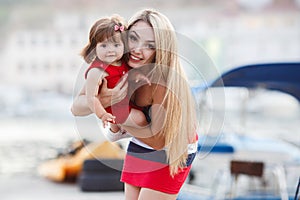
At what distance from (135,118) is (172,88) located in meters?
0.16

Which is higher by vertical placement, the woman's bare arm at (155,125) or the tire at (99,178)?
the woman's bare arm at (155,125)

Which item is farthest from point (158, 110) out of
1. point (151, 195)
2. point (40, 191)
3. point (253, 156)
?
point (40, 191)

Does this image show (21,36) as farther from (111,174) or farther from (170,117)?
(170,117)

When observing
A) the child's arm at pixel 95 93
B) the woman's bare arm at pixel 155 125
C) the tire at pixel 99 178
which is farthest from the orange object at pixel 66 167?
the child's arm at pixel 95 93

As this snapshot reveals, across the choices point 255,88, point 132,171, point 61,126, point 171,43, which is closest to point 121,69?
point 171,43

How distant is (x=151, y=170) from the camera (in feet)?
6.36

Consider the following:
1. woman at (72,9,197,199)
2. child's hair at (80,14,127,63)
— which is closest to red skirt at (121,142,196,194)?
woman at (72,9,197,199)

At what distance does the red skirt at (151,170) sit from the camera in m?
1.93

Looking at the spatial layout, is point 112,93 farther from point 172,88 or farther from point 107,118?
point 172,88

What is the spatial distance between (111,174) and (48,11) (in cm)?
550

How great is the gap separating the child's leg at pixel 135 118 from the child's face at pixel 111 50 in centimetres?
16

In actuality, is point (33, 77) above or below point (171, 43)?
below

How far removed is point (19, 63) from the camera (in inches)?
404

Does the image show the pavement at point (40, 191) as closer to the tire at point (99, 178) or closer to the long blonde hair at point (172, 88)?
the tire at point (99, 178)
